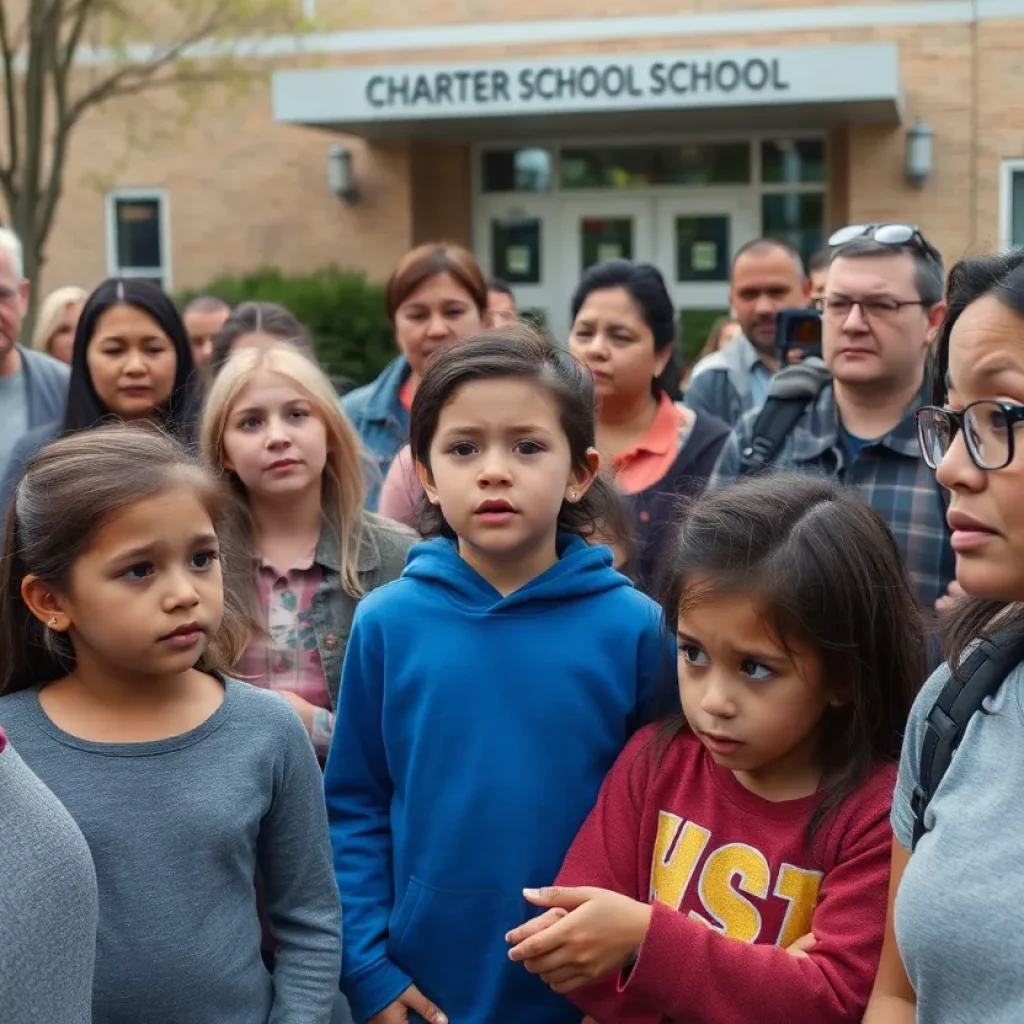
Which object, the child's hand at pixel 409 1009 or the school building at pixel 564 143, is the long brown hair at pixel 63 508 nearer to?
the child's hand at pixel 409 1009

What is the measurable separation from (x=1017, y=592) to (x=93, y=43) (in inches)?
601

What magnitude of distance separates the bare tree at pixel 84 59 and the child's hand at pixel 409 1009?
13411mm

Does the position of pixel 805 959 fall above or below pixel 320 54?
below

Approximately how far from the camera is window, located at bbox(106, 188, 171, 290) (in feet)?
56.6

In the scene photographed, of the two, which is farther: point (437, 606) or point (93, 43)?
point (93, 43)

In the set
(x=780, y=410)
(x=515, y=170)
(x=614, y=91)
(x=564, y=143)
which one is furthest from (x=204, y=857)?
(x=515, y=170)

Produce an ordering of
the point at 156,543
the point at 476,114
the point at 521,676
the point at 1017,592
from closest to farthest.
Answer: the point at 1017,592 → the point at 156,543 → the point at 521,676 → the point at 476,114

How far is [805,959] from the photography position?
2105mm

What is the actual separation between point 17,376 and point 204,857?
3.39m

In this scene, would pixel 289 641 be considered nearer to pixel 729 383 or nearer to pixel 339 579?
pixel 339 579

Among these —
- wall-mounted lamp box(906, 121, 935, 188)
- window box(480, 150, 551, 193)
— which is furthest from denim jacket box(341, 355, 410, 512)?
window box(480, 150, 551, 193)

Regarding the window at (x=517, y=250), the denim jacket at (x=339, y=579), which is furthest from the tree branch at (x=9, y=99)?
the denim jacket at (x=339, y=579)

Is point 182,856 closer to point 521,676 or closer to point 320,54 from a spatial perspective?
point 521,676

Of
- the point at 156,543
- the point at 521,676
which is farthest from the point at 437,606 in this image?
the point at 156,543
